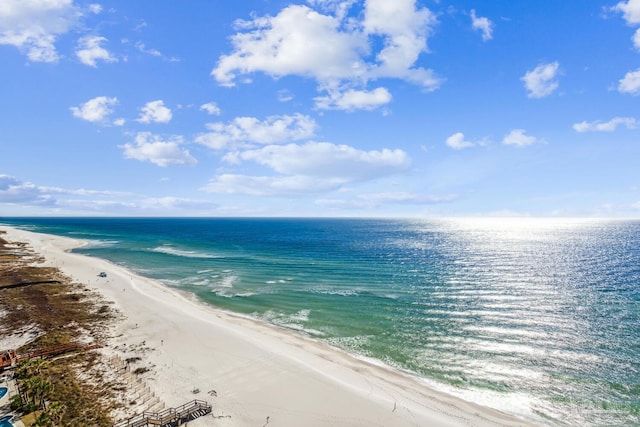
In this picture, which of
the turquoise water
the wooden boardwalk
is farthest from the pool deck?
the turquoise water

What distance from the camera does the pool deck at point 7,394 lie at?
2422 cm

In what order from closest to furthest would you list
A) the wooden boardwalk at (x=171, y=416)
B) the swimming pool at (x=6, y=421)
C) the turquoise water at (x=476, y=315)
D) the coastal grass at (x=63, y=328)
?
1. the swimming pool at (x=6, y=421)
2. the wooden boardwalk at (x=171, y=416)
3. the coastal grass at (x=63, y=328)
4. the turquoise water at (x=476, y=315)

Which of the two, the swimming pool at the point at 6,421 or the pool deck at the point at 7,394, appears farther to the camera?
the pool deck at the point at 7,394

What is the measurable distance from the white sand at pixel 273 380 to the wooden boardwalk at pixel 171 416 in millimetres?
805

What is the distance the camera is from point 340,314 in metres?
50.2

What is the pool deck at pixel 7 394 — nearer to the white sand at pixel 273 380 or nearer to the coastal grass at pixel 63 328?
the coastal grass at pixel 63 328

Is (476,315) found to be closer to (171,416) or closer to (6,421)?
(171,416)

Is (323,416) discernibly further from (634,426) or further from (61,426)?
(634,426)

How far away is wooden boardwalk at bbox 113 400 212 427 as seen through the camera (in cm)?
2380

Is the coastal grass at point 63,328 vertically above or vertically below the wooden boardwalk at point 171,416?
above

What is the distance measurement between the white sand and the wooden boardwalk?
805mm

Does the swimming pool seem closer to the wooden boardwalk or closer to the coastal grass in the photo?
the coastal grass

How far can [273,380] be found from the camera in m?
31.4

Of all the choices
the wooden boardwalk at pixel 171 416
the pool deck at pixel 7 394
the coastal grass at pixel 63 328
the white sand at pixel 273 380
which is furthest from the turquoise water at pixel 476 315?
the pool deck at pixel 7 394
